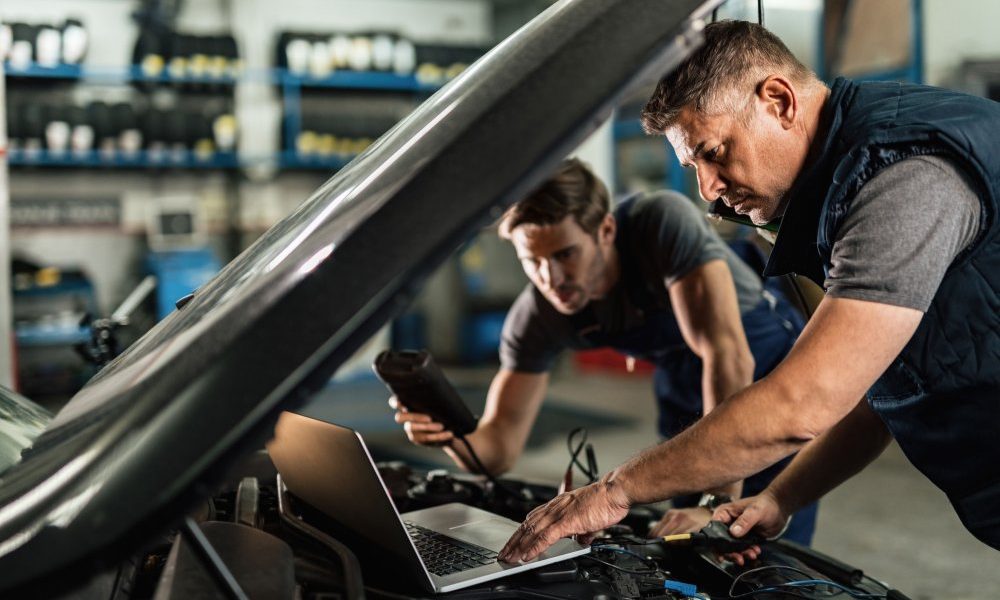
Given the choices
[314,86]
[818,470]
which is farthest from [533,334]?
[314,86]

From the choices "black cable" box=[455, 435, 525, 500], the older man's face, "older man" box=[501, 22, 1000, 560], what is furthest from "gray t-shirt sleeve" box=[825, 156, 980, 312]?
"black cable" box=[455, 435, 525, 500]

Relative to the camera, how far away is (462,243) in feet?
2.11

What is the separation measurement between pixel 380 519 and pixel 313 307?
1.53ft

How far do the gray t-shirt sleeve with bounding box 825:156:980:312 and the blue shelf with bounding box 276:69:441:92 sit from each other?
7.09 meters

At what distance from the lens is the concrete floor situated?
11.3 feet

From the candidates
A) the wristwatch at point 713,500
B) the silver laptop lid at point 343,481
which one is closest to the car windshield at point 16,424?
the silver laptop lid at point 343,481

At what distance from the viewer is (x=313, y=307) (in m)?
0.62

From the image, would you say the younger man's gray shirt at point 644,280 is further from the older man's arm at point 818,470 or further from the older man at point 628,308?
the older man's arm at point 818,470

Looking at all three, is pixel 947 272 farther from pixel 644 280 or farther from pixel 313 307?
pixel 644 280

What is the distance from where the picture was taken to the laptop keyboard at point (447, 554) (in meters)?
1.11

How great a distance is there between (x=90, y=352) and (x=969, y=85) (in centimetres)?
549

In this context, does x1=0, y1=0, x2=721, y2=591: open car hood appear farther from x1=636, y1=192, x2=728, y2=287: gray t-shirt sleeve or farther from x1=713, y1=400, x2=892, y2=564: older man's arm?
x1=636, y1=192, x2=728, y2=287: gray t-shirt sleeve

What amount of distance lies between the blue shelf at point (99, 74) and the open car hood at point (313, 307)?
682cm

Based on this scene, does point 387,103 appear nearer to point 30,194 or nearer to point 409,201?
point 30,194
